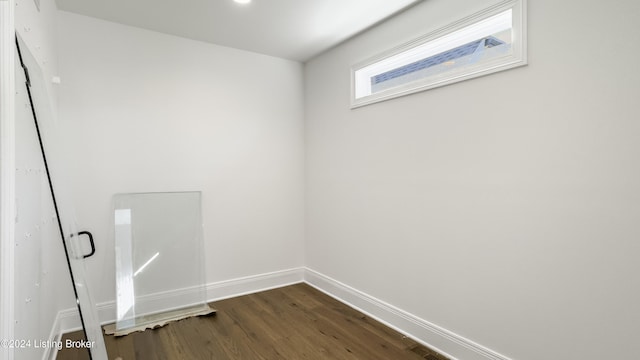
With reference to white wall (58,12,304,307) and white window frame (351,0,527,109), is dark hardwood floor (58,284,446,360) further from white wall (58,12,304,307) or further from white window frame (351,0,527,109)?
white window frame (351,0,527,109)

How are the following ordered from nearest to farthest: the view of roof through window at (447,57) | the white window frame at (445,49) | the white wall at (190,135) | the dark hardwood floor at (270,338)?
1. the white window frame at (445,49)
2. the view of roof through window at (447,57)
3. the dark hardwood floor at (270,338)
4. the white wall at (190,135)

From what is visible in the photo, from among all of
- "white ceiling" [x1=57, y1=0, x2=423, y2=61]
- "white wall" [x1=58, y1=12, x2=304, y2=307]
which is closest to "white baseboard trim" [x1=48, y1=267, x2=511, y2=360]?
"white wall" [x1=58, y1=12, x2=304, y2=307]

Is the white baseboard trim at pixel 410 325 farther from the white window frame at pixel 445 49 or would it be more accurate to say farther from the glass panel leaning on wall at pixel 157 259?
the white window frame at pixel 445 49

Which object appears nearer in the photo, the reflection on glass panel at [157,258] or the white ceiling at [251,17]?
the white ceiling at [251,17]

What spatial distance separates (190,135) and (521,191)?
2.91m

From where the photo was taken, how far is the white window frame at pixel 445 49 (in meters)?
1.97

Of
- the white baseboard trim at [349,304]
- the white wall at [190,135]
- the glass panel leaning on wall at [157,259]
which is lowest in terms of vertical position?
the white baseboard trim at [349,304]

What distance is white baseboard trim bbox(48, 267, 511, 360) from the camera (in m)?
2.30

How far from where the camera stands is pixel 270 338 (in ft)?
8.70

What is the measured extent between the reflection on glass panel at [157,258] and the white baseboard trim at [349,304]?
14cm

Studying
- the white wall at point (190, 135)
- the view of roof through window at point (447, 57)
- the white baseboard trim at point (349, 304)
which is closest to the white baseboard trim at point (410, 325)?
the white baseboard trim at point (349, 304)

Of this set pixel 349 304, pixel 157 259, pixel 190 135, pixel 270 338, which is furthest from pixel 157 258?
pixel 349 304

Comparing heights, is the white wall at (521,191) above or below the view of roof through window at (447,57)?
below

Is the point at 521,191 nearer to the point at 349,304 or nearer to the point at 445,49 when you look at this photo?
the point at 445,49
